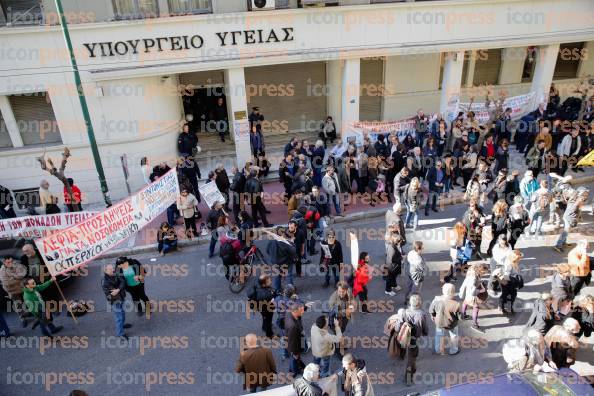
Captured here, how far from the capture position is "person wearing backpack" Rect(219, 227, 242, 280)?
9164 millimetres

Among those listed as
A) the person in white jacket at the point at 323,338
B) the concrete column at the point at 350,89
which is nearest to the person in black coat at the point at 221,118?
the concrete column at the point at 350,89

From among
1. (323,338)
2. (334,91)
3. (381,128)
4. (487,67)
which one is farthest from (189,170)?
(487,67)

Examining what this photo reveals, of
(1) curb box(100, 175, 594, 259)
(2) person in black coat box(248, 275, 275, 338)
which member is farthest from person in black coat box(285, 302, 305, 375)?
(1) curb box(100, 175, 594, 259)

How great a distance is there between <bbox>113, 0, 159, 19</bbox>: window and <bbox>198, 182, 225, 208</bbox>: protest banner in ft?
18.3

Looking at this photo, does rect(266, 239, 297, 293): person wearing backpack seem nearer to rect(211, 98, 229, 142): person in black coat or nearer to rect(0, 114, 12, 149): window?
rect(211, 98, 229, 142): person in black coat

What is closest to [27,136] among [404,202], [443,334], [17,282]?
[17,282]

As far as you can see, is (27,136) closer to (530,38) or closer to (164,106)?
(164,106)

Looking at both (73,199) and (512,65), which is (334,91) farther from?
(73,199)

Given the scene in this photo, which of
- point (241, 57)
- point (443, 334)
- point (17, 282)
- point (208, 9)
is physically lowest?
point (443, 334)

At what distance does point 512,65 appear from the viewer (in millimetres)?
18453

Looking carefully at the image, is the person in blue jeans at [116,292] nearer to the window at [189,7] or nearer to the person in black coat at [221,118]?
the window at [189,7]

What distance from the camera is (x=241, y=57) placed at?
13641 mm

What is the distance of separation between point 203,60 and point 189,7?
62.9 inches

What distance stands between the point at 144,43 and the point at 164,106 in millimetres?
2077
